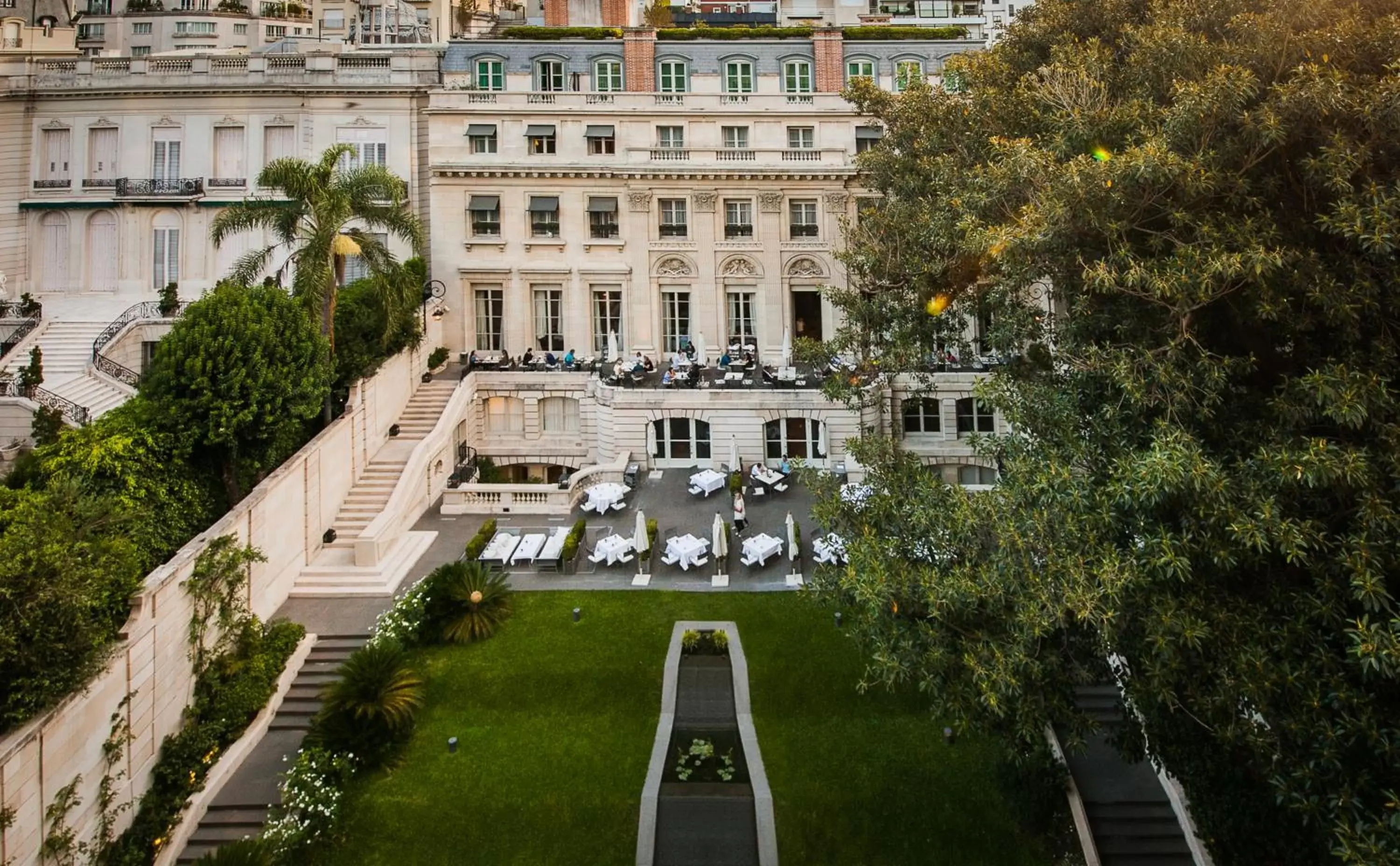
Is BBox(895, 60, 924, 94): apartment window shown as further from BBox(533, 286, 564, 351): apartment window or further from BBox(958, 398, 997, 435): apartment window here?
BBox(533, 286, 564, 351): apartment window

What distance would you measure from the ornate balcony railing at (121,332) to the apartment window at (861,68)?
88.7ft

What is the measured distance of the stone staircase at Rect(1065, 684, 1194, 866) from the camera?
15.2 m

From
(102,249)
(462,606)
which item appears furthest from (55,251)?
(462,606)

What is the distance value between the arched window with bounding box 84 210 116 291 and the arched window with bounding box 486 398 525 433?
1680 centimetres

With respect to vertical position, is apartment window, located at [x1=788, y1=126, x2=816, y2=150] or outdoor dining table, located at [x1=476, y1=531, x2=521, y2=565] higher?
apartment window, located at [x1=788, y1=126, x2=816, y2=150]

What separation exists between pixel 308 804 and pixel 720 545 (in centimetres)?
1168

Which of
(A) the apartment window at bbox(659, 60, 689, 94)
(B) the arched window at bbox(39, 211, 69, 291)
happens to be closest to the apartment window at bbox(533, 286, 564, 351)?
(A) the apartment window at bbox(659, 60, 689, 94)

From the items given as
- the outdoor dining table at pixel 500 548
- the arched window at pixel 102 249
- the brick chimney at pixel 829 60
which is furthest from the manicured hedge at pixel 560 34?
the outdoor dining table at pixel 500 548

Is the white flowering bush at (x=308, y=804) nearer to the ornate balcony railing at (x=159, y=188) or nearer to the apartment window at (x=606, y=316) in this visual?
the apartment window at (x=606, y=316)

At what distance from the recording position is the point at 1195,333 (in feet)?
41.9

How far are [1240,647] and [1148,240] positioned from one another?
17.9 feet

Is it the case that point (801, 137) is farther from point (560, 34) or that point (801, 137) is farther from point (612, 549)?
point (612, 549)

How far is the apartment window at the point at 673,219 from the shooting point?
3778cm

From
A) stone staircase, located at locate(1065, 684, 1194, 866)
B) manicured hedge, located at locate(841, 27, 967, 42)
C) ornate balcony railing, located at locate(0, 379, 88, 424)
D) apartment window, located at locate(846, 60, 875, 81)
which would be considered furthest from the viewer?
manicured hedge, located at locate(841, 27, 967, 42)
